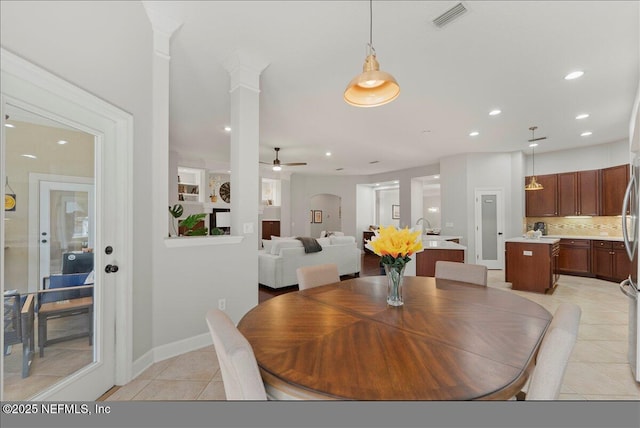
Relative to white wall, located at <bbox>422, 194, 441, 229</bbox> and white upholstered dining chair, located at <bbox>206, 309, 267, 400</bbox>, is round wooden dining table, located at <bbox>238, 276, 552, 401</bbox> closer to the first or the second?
white upholstered dining chair, located at <bbox>206, 309, 267, 400</bbox>

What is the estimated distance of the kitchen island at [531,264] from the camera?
14.8 ft

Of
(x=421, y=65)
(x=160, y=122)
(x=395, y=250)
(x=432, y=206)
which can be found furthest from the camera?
(x=432, y=206)

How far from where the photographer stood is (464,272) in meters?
2.11

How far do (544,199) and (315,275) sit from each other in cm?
670

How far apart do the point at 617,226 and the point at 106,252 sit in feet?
27.1

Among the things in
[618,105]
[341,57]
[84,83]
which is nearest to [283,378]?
[84,83]

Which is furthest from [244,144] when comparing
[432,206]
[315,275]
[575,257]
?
[432,206]

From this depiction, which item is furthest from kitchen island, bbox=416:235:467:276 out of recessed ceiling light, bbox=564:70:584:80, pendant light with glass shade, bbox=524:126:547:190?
recessed ceiling light, bbox=564:70:584:80

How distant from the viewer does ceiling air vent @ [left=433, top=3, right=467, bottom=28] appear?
208 cm

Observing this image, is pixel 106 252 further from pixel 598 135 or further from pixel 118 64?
pixel 598 135

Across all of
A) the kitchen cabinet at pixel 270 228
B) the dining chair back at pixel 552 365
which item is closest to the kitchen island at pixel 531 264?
the dining chair back at pixel 552 365

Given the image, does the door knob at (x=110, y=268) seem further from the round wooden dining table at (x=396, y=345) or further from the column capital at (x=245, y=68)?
the column capital at (x=245, y=68)

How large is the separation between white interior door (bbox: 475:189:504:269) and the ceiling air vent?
5255mm

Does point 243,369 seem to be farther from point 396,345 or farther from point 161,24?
point 161,24
